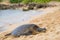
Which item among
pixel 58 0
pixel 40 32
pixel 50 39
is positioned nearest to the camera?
pixel 50 39

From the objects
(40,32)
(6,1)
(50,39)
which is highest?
(50,39)

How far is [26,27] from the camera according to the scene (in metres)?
6.94

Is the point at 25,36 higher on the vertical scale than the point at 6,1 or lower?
higher

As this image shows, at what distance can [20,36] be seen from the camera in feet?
21.8

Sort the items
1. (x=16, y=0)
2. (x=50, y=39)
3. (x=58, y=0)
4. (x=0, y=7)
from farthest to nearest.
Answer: (x=16, y=0) → (x=58, y=0) → (x=0, y=7) → (x=50, y=39)

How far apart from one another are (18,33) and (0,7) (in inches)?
1052

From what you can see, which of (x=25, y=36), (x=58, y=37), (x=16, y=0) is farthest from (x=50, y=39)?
(x=16, y=0)

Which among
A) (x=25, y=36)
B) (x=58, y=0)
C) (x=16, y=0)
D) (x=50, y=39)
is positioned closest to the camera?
(x=50, y=39)

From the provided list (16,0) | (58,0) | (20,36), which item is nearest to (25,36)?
(20,36)

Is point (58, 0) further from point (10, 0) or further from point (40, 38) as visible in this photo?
point (40, 38)

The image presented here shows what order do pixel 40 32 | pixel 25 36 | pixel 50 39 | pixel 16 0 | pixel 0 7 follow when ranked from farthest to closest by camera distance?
1. pixel 16 0
2. pixel 0 7
3. pixel 40 32
4. pixel 25 36
5. pixel 50 39

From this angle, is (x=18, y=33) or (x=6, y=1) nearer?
(x=18, y=33)

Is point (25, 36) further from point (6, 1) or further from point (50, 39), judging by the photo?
point (6, 1)

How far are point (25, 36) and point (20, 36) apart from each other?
7.1 inches
